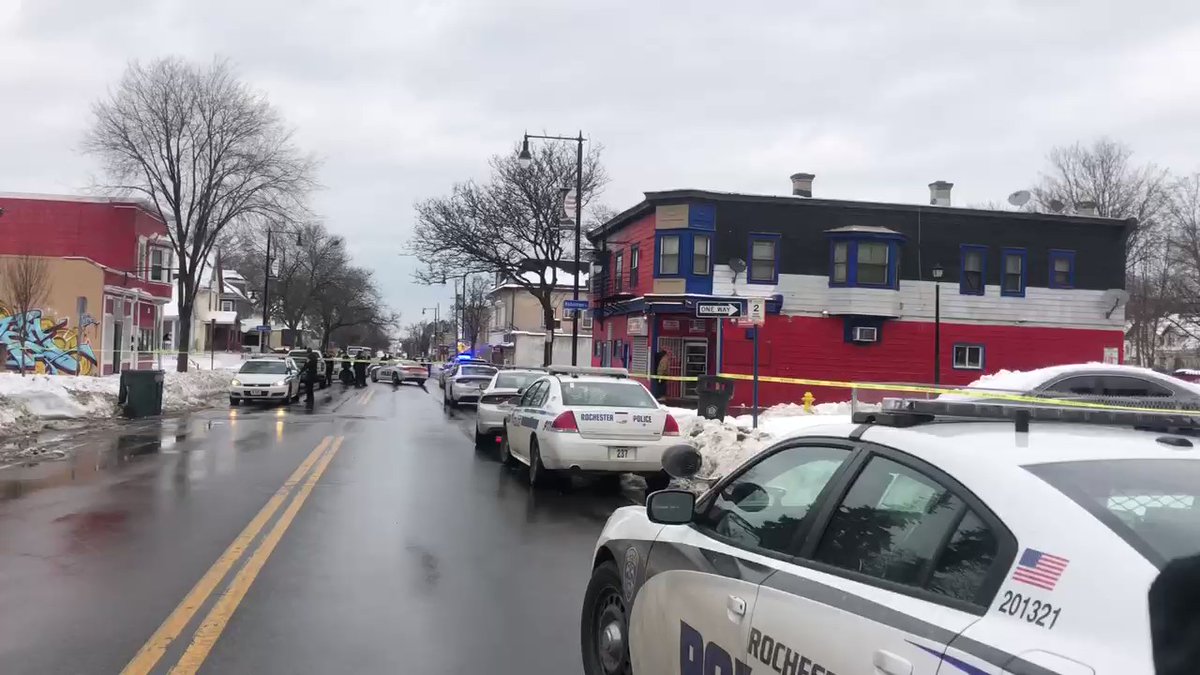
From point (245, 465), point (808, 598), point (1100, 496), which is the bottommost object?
point (245, 465)

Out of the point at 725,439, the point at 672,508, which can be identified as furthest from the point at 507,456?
the point at 672,508

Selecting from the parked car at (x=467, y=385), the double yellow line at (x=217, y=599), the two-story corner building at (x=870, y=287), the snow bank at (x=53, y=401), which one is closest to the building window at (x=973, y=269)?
the two-story corner building at (x=870, y=287)

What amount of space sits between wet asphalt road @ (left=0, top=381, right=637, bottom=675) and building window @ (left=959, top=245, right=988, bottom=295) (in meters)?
23.8

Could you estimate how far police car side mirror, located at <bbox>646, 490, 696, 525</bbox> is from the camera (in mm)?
3994

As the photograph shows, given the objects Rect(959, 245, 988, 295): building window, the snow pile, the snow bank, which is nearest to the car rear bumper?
the snow pile

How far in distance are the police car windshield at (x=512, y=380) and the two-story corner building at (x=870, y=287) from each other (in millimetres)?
12107

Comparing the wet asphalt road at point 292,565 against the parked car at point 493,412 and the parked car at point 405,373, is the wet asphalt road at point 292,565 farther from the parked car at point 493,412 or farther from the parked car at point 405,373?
the parked car at point 405,373

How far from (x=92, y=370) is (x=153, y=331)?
36.4 feet

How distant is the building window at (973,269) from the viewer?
32625 millimetres

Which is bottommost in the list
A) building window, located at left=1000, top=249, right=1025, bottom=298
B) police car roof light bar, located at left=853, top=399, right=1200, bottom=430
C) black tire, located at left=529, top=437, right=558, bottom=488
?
black tire, located at left=529, top=437, right=558, bottom=488

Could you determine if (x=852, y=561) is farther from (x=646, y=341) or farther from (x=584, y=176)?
(x=584, y=176)

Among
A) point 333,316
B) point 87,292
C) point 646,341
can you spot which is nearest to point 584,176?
point 646,341

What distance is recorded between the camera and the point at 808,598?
2.88m

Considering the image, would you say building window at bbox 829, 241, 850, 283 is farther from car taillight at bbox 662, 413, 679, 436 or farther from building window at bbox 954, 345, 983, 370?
car taillight at bbox 662, 413, 679, 436
